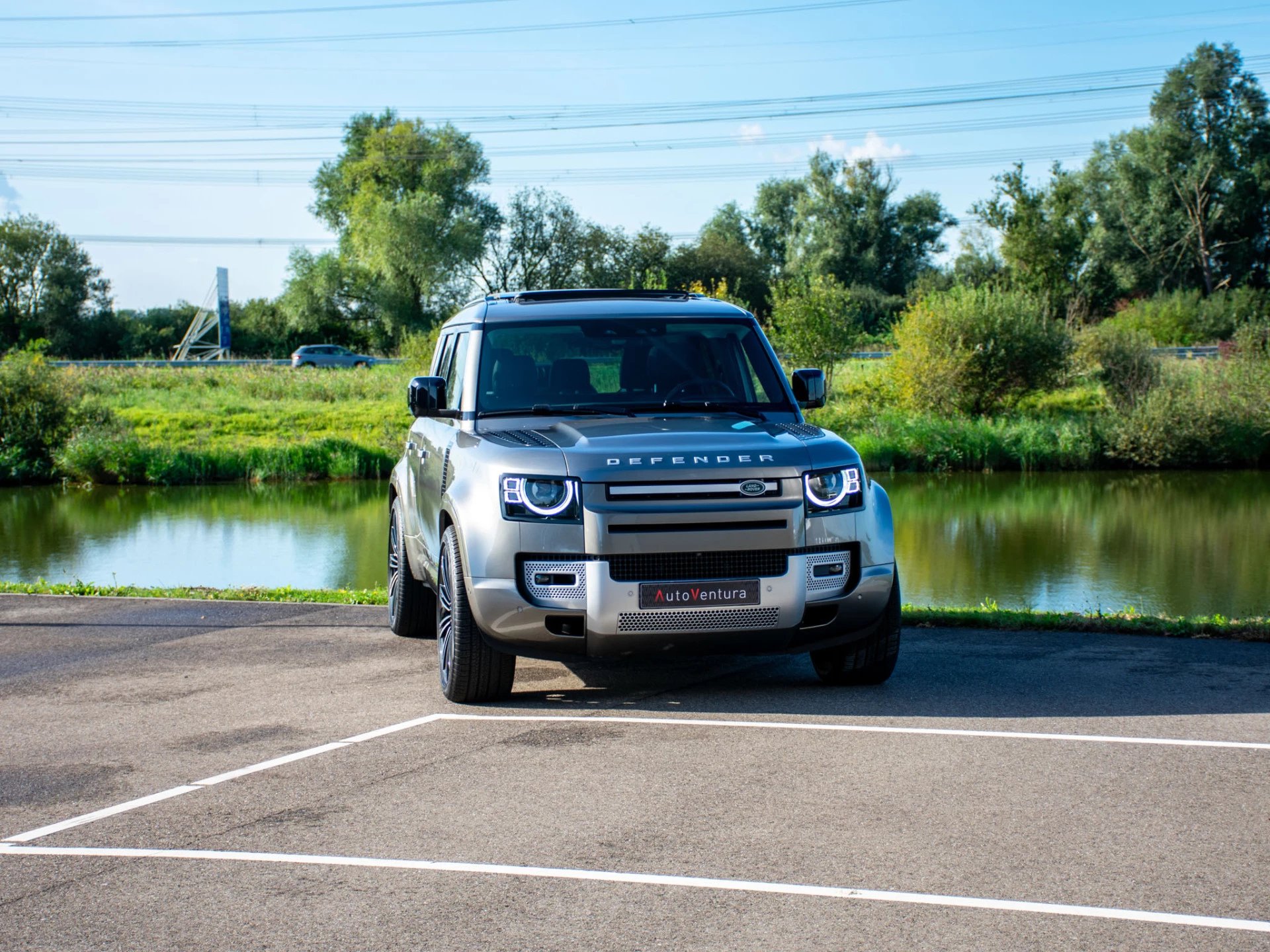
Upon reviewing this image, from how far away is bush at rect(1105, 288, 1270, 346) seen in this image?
58.9m

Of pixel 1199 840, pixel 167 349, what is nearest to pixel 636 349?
pixel 1199 840

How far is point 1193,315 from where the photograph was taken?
2376 inches

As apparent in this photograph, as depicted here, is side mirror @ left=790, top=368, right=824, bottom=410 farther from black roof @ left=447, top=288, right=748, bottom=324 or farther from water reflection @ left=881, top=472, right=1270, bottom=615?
water reflection @ left=881, top=472, right=1270, bottom=615

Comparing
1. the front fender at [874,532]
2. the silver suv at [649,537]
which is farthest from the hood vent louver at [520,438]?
the front fender at [874,532]

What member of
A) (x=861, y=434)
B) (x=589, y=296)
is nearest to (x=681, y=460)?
(x=589, y=296)

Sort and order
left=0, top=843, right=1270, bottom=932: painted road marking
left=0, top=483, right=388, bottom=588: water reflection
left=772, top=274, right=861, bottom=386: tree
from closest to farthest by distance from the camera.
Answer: left=0, top=843, right=1270, bottom=932: painted road marking, left=0, top=483, right=388, bottom=588: water reflection, left=772, top=274, right=861, bottom=386: tree

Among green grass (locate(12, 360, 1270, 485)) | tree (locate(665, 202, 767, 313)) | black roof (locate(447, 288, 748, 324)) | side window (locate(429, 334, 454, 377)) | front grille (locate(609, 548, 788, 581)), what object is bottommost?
green grass (locate(12, 360, 1270, 485))

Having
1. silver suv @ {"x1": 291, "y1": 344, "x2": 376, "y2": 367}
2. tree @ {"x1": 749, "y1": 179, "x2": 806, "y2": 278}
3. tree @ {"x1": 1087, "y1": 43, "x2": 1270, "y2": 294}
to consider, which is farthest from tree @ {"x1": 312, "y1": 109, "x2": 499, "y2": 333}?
tree @ {"x1": 1087, "y1": 43, "x2": 1270, "y2": 294}

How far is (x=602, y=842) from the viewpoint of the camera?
4.75 meters

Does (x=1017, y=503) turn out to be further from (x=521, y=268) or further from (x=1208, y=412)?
(x=521, y=268)

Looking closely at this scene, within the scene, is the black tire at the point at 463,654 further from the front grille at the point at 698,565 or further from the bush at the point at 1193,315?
the bush at the point at 1193,315

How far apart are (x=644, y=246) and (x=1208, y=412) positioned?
47.9 m

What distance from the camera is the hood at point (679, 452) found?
6543 mm

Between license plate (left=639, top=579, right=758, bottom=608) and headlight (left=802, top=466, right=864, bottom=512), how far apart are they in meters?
0.60
